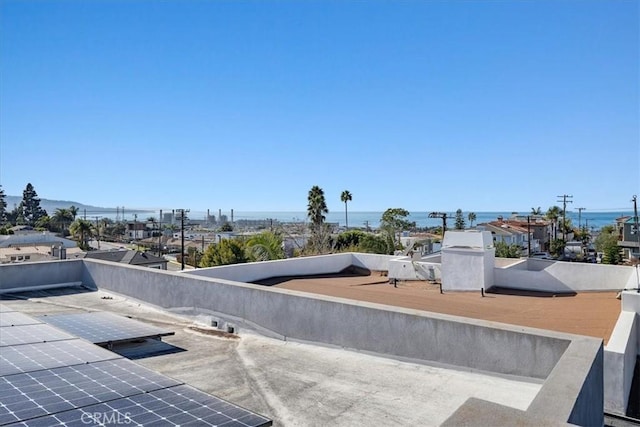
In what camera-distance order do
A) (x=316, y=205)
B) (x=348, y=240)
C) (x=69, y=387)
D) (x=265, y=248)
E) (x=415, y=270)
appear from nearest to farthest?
(x=69, y=387) → (x=415, y=270) → (x=265, y=248) → (x=348, y=240) → (x=316, y=205)

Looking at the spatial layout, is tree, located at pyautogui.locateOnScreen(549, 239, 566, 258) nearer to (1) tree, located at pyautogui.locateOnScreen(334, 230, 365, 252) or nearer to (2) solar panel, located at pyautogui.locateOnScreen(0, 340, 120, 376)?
(1) tree, located at pyautogui.locateOnScreen(334, 230, 365, 252)

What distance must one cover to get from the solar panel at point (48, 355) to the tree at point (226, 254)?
928 inches

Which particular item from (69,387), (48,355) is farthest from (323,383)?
(48,355)

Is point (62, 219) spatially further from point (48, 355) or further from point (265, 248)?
point (48, 355)

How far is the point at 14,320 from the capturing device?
6.59 m

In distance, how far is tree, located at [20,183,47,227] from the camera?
12312 cm

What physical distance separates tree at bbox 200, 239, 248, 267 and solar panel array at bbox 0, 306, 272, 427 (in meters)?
24.1

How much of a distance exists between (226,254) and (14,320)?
23.0 metres

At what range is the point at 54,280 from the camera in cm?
1146

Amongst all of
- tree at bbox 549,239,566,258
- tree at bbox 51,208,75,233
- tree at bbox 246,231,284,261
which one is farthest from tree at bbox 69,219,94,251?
tree at bbox 549,239,566,258

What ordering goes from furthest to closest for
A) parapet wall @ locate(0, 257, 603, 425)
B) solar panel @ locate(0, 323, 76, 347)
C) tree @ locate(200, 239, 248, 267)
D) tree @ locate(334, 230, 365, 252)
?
tree @ locate(334, 230, 365, 252) < tree @ locate(200, 239, 248, 267) < solar panel @ locate(0, 323, 76, 347) < parapet wall @ locate(0, 257, 603, 425)

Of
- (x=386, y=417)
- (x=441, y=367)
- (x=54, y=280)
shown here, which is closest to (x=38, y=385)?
(x=386, y=417)

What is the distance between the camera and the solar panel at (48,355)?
4419 millimetres

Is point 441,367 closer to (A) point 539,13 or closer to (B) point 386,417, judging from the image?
(B) point 386,417
